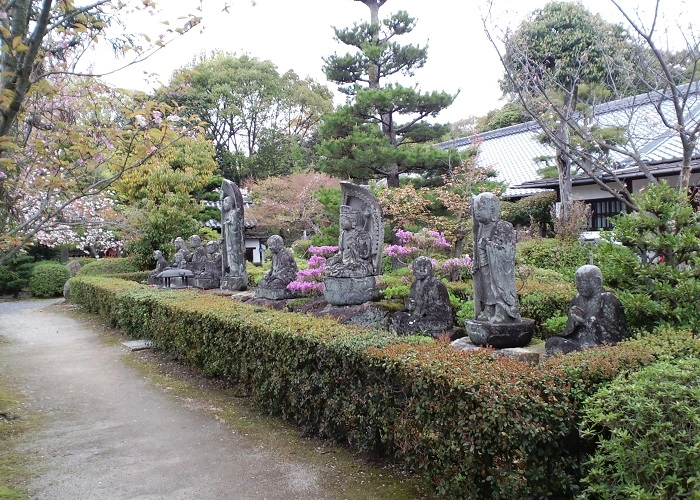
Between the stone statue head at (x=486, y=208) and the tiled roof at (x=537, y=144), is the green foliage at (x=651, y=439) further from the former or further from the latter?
the tiled roof at (x=537, y=144)

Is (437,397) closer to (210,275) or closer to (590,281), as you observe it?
(590,281)

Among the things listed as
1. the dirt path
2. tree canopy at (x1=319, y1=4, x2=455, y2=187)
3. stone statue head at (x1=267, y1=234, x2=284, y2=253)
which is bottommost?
the dirt path

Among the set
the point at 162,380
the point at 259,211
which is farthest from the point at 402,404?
the point at 259,211

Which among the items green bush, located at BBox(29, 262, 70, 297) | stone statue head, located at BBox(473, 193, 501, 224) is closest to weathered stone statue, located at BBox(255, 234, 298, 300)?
stone statue head, located at BBox(473, 193, 501, 224)

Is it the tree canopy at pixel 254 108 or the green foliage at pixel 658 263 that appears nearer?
the green foliage at pixel 658 263

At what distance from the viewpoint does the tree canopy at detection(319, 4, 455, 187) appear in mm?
13164

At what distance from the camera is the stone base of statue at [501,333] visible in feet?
19.0

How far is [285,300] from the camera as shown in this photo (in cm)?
1059

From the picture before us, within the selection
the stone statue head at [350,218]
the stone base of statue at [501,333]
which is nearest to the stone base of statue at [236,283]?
the stone statue head at [350,218]

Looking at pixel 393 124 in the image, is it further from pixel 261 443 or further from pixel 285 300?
pixel 261 443

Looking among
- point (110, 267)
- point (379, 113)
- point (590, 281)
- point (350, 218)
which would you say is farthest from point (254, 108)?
point (590, 281)

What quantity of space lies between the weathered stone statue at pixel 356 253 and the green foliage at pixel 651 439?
19.7ft

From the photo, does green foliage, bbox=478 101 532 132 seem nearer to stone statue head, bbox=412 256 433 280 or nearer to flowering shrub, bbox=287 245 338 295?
flowering shrub, bbox=287 245 338 295

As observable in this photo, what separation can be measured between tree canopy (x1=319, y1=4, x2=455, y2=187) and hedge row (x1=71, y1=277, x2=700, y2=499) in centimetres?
737
